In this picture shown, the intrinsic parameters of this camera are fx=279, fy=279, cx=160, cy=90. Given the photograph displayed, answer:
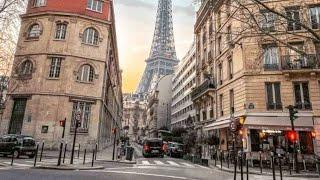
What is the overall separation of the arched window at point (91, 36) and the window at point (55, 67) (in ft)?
11.4

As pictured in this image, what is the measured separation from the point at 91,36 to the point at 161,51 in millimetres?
127387

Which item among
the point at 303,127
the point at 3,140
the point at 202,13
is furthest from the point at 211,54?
the point at 3,140

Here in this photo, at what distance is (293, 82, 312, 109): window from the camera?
21430 mm

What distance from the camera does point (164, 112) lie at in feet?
286

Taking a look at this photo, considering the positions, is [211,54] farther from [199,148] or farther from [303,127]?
[303,127]

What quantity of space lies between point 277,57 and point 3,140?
21.5m

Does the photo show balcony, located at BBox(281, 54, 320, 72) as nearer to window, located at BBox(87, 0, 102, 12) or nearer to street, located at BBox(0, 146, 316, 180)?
street, located at BBox(0, 146, 316, 180)

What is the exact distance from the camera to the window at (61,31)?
28964 millimetres

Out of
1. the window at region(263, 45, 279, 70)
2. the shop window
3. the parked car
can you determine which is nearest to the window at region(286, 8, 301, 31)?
the window at region(263, 45, 279, 70)

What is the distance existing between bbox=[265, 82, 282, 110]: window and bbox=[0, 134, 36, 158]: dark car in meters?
18.0

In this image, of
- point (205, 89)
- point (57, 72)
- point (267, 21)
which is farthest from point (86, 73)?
point (267, 21)

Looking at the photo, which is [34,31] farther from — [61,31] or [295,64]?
[295,64]

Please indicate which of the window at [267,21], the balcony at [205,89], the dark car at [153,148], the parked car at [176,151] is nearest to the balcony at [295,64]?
the balcony at [205,89]

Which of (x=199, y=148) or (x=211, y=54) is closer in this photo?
(x=199, y=148)
